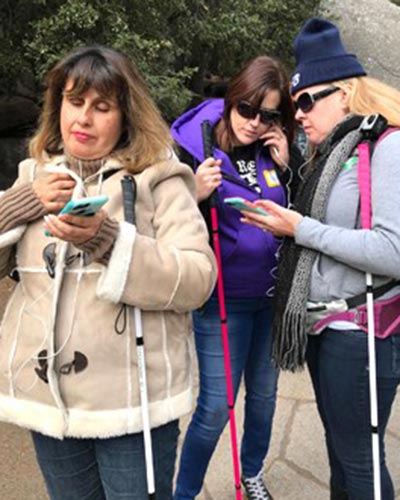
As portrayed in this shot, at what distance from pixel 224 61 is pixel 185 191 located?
275 inches

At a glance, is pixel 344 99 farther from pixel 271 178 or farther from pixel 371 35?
pixel 371 35

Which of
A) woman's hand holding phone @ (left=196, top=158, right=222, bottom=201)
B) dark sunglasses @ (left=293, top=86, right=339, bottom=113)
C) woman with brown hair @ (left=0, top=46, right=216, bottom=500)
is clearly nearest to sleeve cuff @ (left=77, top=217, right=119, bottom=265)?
woman with brown hair @ (left=0, top=46, right=216, bottom=500)

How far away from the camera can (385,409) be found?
209cm

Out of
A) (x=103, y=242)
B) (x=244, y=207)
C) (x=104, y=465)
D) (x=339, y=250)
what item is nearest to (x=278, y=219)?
(x=244, y=207)

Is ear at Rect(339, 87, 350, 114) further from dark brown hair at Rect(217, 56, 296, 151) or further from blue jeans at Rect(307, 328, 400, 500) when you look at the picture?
blue jeans at Rect(307, 328, 400, 500)

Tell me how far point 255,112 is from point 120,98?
0.88 metres

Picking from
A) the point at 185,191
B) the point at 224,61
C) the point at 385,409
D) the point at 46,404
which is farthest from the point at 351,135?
the point at 224,61

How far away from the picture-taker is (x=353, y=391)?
79.8 inches

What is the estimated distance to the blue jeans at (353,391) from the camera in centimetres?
200

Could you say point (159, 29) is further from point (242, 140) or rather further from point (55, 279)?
point (55, 279)

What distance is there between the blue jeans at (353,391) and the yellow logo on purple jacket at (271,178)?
753mm

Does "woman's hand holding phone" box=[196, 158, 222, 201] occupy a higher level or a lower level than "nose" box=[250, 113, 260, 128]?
lower

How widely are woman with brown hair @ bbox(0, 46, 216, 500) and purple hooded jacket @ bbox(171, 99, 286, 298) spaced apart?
2.24ft

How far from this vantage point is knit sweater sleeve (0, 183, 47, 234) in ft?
5.61
